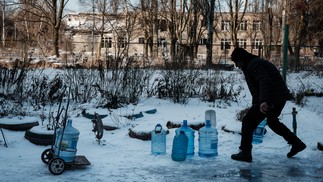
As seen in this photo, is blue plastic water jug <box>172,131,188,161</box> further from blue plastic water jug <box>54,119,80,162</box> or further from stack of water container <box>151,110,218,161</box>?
blue plastic water jug <box>54,119,80,162</box>

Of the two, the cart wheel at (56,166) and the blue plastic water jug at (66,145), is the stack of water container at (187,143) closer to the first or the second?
the blue plastic water jug at (66,145)

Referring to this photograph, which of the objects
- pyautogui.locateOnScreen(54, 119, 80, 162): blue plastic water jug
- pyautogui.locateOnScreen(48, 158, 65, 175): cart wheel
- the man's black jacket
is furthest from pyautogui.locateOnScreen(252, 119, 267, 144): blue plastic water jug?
pyautogui.locateOnScreen(48, 158, 65, 175): cart wheel

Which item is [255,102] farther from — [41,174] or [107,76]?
[107,76]

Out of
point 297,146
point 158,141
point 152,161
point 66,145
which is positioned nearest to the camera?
point 66,145

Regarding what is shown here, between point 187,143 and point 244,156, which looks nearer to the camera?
point 244,156

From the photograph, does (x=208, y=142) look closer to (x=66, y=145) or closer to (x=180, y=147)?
(x=180, y=147)

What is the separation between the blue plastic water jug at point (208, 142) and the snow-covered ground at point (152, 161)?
12cm

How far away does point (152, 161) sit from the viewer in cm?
576

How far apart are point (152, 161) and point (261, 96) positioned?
1.90 m

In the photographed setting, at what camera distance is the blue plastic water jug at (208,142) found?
19.9 ft

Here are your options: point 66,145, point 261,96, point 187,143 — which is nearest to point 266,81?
point 261,96

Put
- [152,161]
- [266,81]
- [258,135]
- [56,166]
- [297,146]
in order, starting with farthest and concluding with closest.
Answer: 1. [258,135]
2. [297,146]
3. [152,161]
4. [266,81]
5. [56,166]

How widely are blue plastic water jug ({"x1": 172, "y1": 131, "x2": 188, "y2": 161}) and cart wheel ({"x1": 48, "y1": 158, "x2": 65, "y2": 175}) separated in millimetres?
1749

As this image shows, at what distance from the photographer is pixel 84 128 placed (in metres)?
7.72
